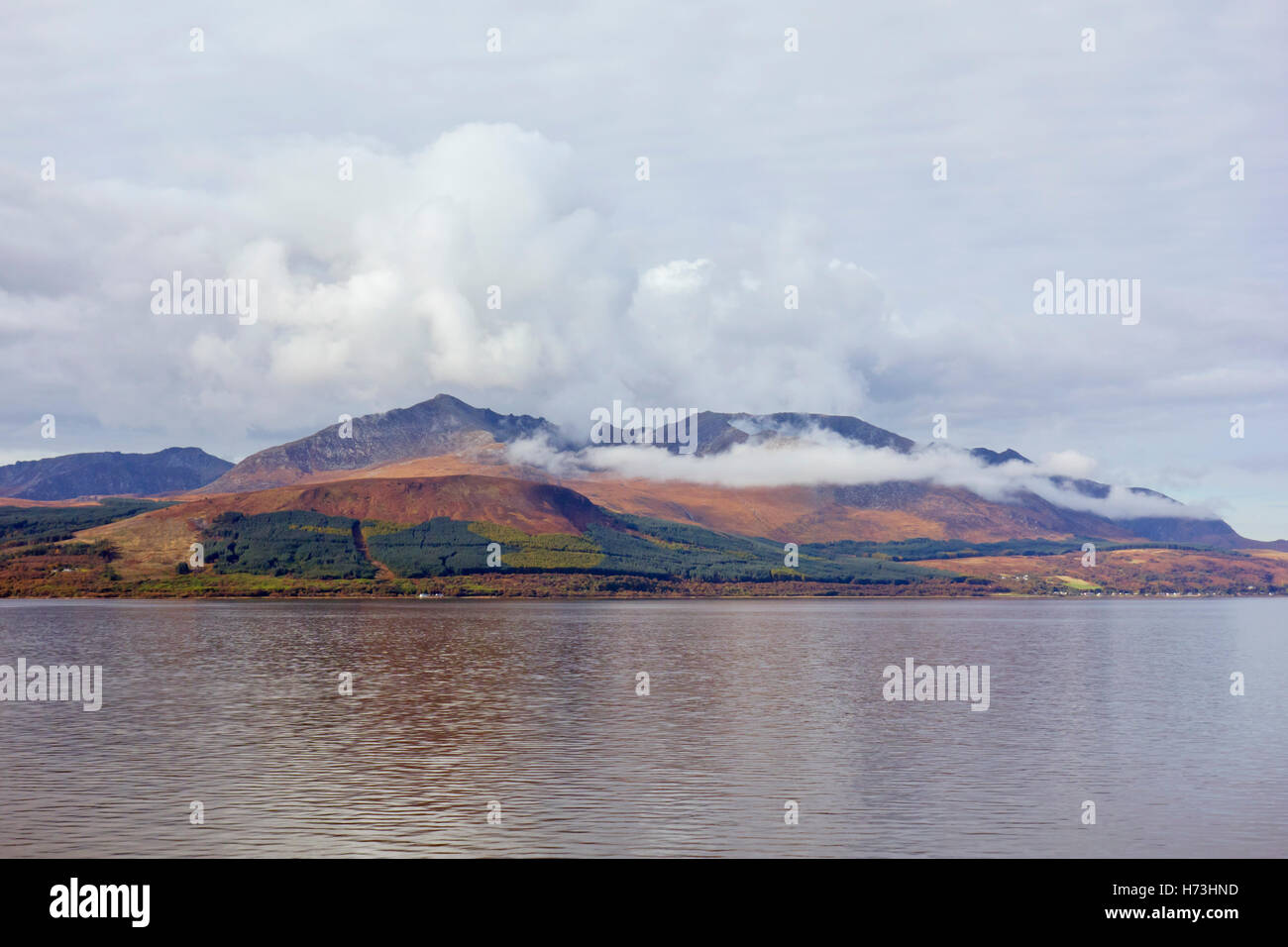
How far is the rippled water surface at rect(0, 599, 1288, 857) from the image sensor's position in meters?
40.7

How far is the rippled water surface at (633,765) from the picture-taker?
40719 millimetres

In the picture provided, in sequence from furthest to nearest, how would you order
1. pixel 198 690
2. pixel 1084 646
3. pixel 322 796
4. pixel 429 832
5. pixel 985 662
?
1. pixel 1084 646
2. pixel 985 662
3. pixel 198 690
4. pixel 322 796
5. pixel 429 832

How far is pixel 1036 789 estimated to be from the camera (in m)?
50.3

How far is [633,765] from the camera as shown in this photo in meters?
55.6
